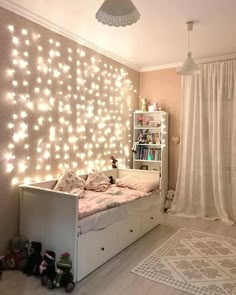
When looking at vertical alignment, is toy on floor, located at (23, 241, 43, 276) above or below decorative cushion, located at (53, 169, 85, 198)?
below

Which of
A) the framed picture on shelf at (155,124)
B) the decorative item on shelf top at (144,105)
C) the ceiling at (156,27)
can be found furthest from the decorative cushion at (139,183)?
the ceiling at (156,27)

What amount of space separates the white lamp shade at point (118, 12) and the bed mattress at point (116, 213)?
63.1 inches

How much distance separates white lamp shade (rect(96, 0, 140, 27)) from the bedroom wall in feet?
4.37

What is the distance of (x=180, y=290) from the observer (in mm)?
2168

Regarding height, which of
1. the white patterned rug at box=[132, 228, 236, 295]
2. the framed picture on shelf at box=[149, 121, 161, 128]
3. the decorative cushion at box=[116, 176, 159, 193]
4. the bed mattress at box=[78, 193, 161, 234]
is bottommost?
the white patterned rug at box=[132, 228, 236, 295]

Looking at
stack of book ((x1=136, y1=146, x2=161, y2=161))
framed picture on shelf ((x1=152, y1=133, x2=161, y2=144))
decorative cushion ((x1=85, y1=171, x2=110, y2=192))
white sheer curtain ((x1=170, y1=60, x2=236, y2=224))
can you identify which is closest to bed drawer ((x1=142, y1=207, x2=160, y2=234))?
decorative cushion ((x1=85, y1=171, x2=110, y2=192))

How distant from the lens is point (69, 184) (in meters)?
3.12

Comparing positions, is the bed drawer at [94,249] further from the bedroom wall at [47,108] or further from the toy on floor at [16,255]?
the bedroom wall at [47,108]

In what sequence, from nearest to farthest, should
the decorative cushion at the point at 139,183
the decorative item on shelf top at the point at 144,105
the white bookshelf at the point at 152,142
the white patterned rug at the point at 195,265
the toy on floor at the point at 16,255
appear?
the white patterned rug at the point at 195,265 < the toy on floor at the point at 16,255 < the decorative cushion at the point at 139,183 < the white bookshelf at the point at 152,142 < the decorative item on shelf top at the point at 144,105

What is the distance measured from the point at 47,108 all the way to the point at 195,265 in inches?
89.6

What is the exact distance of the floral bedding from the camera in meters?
2.55

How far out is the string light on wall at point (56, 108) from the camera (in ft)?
9.01

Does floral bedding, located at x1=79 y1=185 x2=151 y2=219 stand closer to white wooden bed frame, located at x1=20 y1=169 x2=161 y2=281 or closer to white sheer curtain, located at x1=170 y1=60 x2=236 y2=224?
white wooden bed frame, located at x1=20 y1=169 x2=161 y2=281

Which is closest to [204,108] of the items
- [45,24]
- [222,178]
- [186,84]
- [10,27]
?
[186,84]
